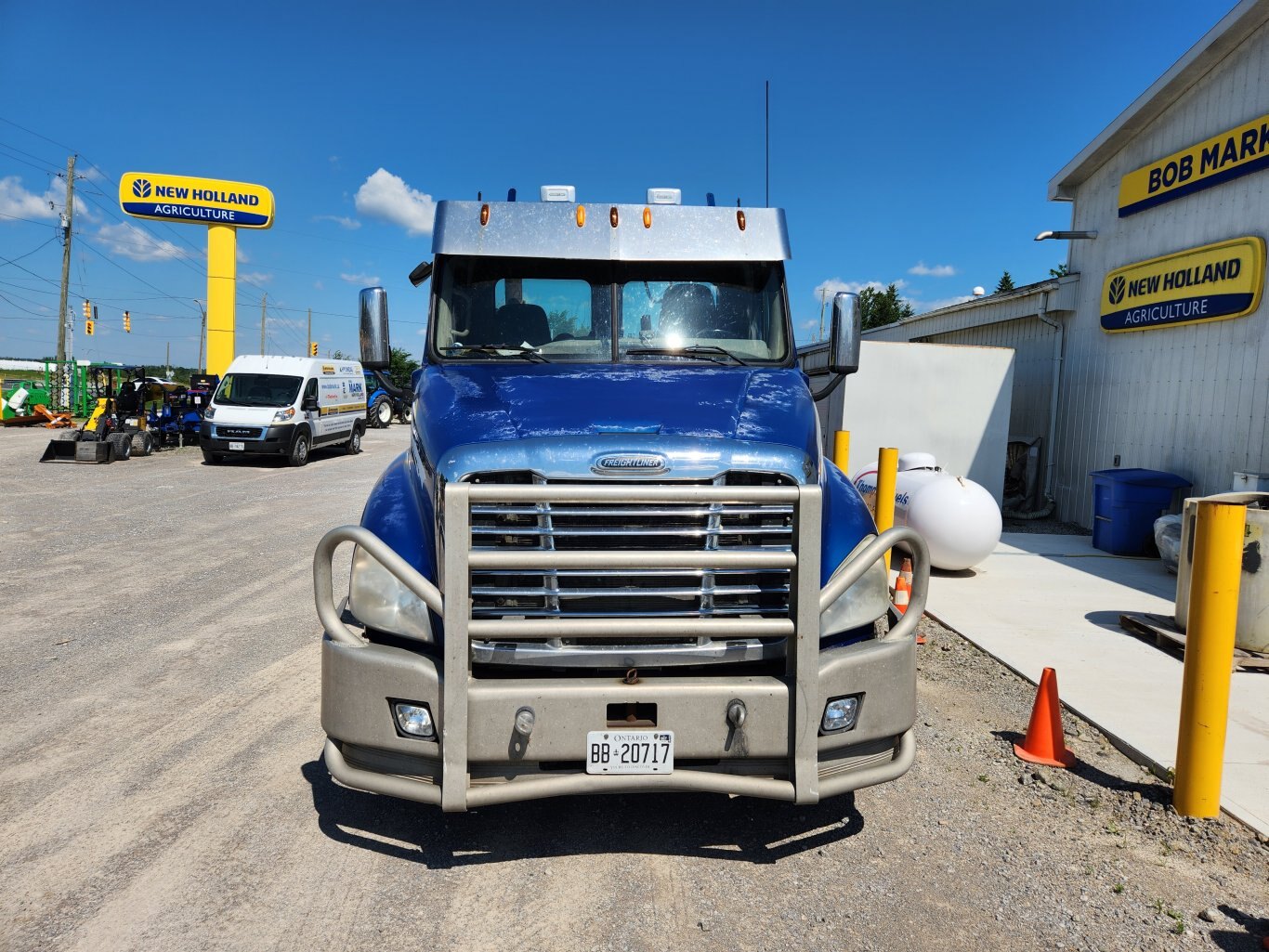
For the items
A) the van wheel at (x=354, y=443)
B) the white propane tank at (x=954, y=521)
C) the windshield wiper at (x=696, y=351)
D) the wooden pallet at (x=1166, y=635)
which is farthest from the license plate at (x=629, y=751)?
the van wheel at (x=354, y=443)

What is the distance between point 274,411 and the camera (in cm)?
1906

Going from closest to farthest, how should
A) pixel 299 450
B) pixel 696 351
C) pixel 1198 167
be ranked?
1. pixel 696 351
2. pixel 1198 167
3. pixel 299 450

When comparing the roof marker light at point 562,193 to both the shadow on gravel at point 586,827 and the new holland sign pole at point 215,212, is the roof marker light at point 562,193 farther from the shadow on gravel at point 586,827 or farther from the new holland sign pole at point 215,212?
the new holland sign pole at point 215,212

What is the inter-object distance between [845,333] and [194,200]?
2720 cm

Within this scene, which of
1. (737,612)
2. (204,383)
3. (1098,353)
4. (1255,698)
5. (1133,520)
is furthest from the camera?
(204,383)

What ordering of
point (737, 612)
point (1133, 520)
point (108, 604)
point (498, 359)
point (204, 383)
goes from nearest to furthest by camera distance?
point (737, 612)
point (498, 359)
point (108, 604)
point (1133, 520)
point (204, 383)

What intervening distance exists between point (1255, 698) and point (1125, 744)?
4.80ft

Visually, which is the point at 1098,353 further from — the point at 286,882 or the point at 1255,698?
the point at 286,882

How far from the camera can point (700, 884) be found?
10.5ft

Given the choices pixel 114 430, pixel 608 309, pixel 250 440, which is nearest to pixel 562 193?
pixel 608 309

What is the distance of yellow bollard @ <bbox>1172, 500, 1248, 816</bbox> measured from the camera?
3.57m

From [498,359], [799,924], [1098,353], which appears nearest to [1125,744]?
[799,924]

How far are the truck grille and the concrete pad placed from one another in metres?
2.52

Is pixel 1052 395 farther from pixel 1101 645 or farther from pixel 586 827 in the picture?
pixel 586 827
